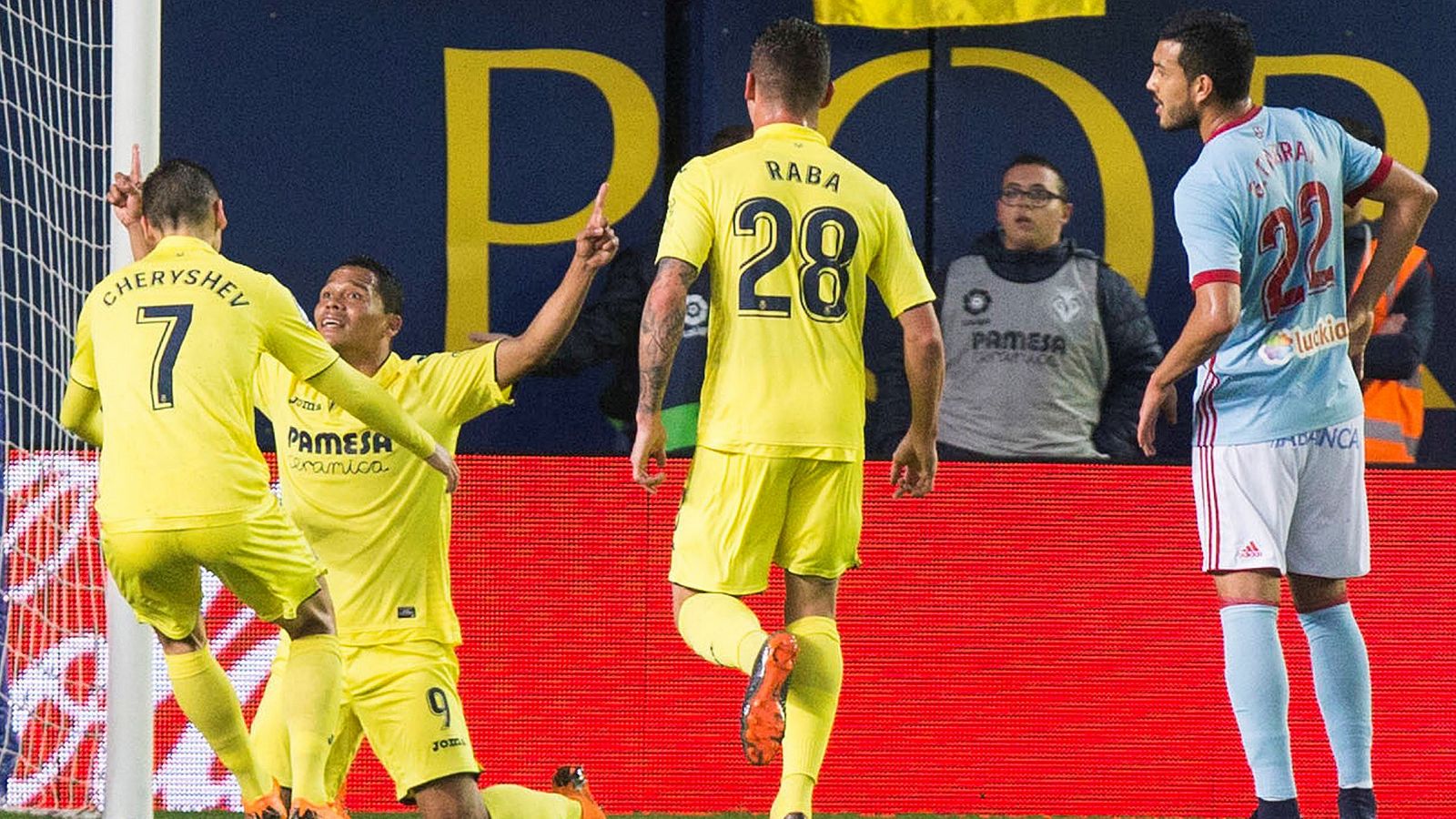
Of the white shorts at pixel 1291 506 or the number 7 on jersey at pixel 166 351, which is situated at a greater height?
the number 7 on jersey at pixel 166 351

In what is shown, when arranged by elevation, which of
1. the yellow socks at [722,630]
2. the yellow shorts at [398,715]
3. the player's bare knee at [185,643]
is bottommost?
the yellow shorts at [398,715]

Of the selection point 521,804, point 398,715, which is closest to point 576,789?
point 521,804

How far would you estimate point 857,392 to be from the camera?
548cm

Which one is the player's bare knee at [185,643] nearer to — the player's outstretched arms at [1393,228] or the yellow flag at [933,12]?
the player's outstretched arms at [1393,228]

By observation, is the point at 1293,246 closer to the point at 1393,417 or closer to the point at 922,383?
the point at 922,383

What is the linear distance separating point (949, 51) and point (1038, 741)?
3174 mm

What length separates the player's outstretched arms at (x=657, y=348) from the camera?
5.28m

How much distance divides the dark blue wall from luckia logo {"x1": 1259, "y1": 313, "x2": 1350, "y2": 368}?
3436 millimetres

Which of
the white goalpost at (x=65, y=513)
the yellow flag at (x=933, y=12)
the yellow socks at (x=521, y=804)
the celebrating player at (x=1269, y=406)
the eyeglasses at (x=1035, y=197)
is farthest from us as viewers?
the yellow flag at (x=933, y=12)

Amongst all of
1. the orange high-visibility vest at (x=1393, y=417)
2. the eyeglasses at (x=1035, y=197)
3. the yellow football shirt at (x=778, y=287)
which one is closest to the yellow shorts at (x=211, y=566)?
the yellow football shirt at (x=778, y=287)

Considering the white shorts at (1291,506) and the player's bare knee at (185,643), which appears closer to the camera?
the white shorts at (1291,506)

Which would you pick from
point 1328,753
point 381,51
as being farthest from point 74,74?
point 1328,753

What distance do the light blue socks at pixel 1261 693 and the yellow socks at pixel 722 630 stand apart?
48.3 inches

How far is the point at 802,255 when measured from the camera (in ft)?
17.6
